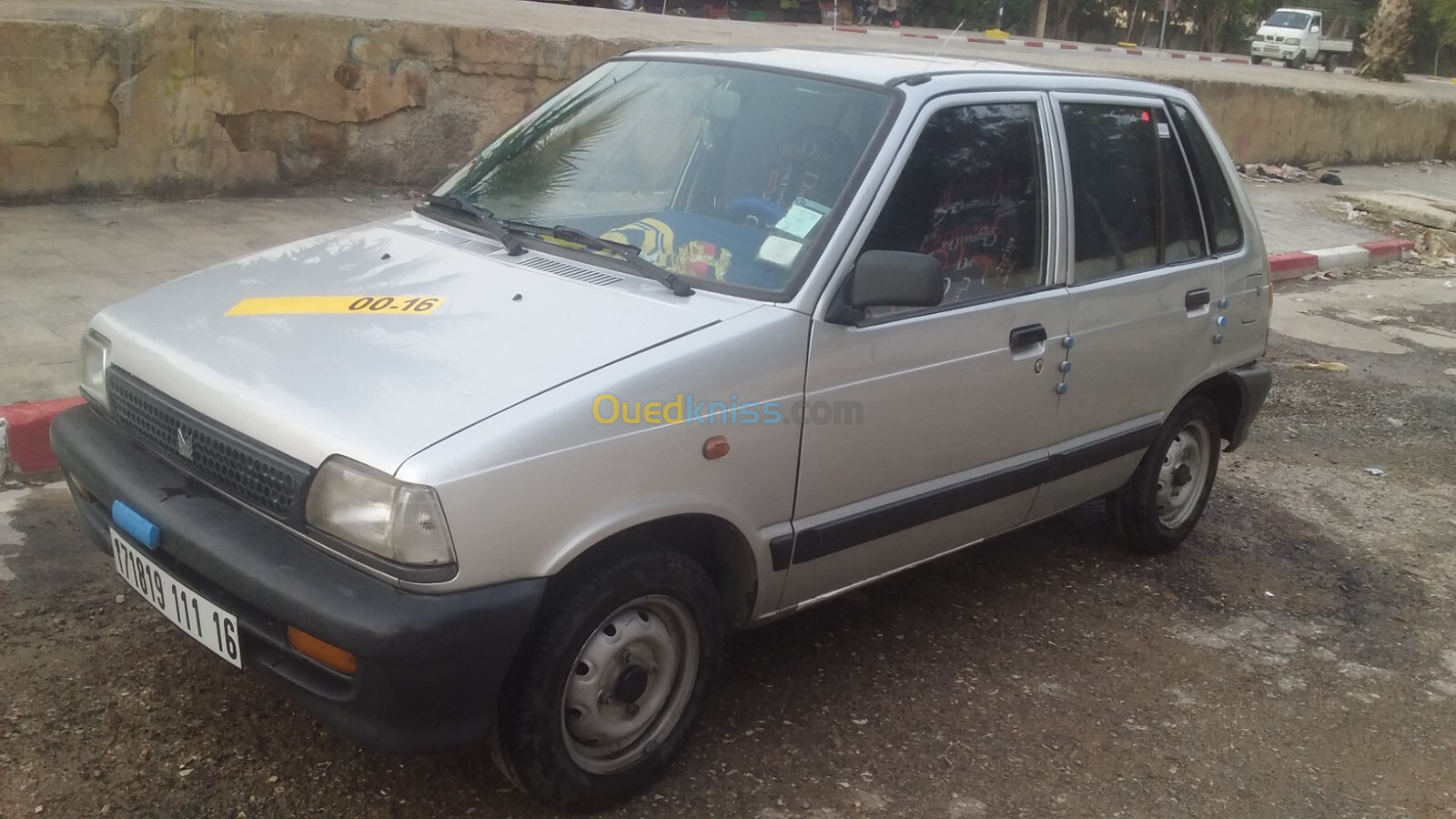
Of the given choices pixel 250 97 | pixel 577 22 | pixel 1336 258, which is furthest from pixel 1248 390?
pixel 577 22

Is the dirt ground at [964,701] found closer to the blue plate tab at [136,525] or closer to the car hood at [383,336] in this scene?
the blue plate tab at [136,525]

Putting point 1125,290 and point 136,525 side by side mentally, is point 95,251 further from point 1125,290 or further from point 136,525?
point 1125,290

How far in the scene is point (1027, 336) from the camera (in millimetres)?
3506

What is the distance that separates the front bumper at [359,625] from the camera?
2285 mm

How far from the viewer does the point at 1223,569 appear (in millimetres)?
4648

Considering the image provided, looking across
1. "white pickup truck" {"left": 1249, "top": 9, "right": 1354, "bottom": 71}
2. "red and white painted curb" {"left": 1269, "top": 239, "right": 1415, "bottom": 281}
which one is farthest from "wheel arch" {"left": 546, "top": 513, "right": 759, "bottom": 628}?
Result: "white pickup truck" {"left": 1249, "top": 9, "right": 1354, "bottom": 71}

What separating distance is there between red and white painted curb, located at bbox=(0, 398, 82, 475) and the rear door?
11.6 ft

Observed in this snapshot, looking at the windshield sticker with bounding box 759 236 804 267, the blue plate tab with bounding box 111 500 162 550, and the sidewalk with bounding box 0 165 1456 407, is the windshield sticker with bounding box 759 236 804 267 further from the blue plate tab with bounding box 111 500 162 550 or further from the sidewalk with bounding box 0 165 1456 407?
the sidewalk with bounding box 0 165 1456 407

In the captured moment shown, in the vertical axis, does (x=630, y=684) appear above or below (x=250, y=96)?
below

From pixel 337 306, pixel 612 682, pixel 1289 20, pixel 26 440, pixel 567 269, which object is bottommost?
pixel 26 440

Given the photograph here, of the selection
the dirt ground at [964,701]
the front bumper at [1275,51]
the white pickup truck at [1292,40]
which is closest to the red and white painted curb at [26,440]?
the dirt ground at [964,701]

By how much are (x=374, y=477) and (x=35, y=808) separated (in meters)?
1.17

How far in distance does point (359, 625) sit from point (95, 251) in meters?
5.09

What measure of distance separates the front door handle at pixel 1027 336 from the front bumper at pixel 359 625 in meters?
1.68
